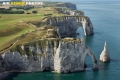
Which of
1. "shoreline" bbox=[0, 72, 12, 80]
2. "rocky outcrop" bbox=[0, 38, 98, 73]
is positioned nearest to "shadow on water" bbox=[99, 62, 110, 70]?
"rocky outcrop" bbox=[0, 38, 98, 73]

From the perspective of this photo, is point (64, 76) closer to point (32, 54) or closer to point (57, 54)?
point (57, 54)

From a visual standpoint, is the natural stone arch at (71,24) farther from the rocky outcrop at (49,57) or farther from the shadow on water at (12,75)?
the shadow on water at (12,75)

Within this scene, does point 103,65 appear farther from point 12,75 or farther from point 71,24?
point 71,24

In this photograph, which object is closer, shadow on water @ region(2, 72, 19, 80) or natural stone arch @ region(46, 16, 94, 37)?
shadow on water @ region(2, 72, 19, 80)

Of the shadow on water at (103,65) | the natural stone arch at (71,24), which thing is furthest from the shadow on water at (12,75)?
the natural stone arch at (71,24)

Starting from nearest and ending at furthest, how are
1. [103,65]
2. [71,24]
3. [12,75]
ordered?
[12,75] < [103,65] < [71,24]

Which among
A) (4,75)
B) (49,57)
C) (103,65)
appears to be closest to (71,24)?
(103,65)

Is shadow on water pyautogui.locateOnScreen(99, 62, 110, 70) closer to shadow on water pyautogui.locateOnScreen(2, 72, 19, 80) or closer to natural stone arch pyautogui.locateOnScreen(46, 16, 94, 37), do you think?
shadow on water pyautogui.locateOnScreen(2, 72, 19, 80)

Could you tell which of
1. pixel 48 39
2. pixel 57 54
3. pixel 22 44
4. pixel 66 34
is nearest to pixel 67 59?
pixel 57 54
